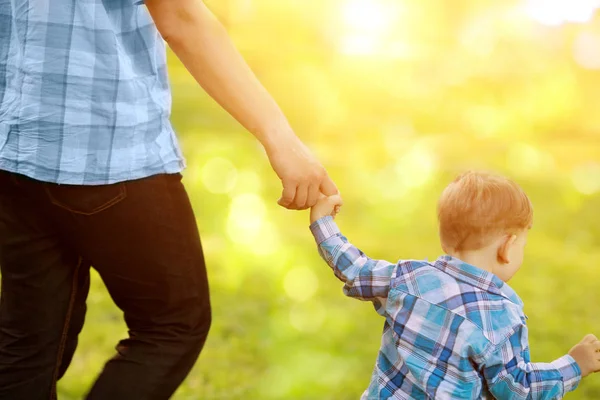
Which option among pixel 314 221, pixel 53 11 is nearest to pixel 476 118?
pixel 314 221

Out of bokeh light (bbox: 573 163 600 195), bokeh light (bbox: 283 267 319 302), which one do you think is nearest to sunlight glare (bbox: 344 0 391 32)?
bokeh light (bbox: 573 163 600 195)

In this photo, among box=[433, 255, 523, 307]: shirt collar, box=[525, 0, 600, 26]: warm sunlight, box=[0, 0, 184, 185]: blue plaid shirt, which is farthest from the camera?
Result: box=[525, 0, 600, 26]: warm sunlight

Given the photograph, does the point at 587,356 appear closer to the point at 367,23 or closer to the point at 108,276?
the point at 108,276

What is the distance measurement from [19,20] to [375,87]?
4.45 meters

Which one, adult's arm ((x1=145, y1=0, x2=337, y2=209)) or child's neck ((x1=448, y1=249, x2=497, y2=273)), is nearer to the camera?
adult's arm ((x1=145, y1=0, x2=337, y2=209))

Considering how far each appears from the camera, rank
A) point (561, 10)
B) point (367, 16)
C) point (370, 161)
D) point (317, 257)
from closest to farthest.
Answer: point (317, 257)
point (370, 161)
point (561, 10)
point (367, 16)

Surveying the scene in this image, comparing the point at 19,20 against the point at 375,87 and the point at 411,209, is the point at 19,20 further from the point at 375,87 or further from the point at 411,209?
the point at 375,87

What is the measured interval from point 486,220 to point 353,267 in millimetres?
249

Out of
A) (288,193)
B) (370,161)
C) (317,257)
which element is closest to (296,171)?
(288,193)

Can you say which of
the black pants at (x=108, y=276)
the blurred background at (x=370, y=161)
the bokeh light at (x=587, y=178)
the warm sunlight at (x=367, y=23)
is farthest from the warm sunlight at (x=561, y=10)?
the black pants at (x=108, y=276)

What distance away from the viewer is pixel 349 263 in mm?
1624

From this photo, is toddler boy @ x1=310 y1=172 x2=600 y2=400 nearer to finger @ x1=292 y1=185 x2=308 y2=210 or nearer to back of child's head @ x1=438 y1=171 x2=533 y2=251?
back of child's head @ x1=438 y1=171 x2=533 y2=251

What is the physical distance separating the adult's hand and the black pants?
0.56ft

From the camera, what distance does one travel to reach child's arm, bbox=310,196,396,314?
160 centimetres
